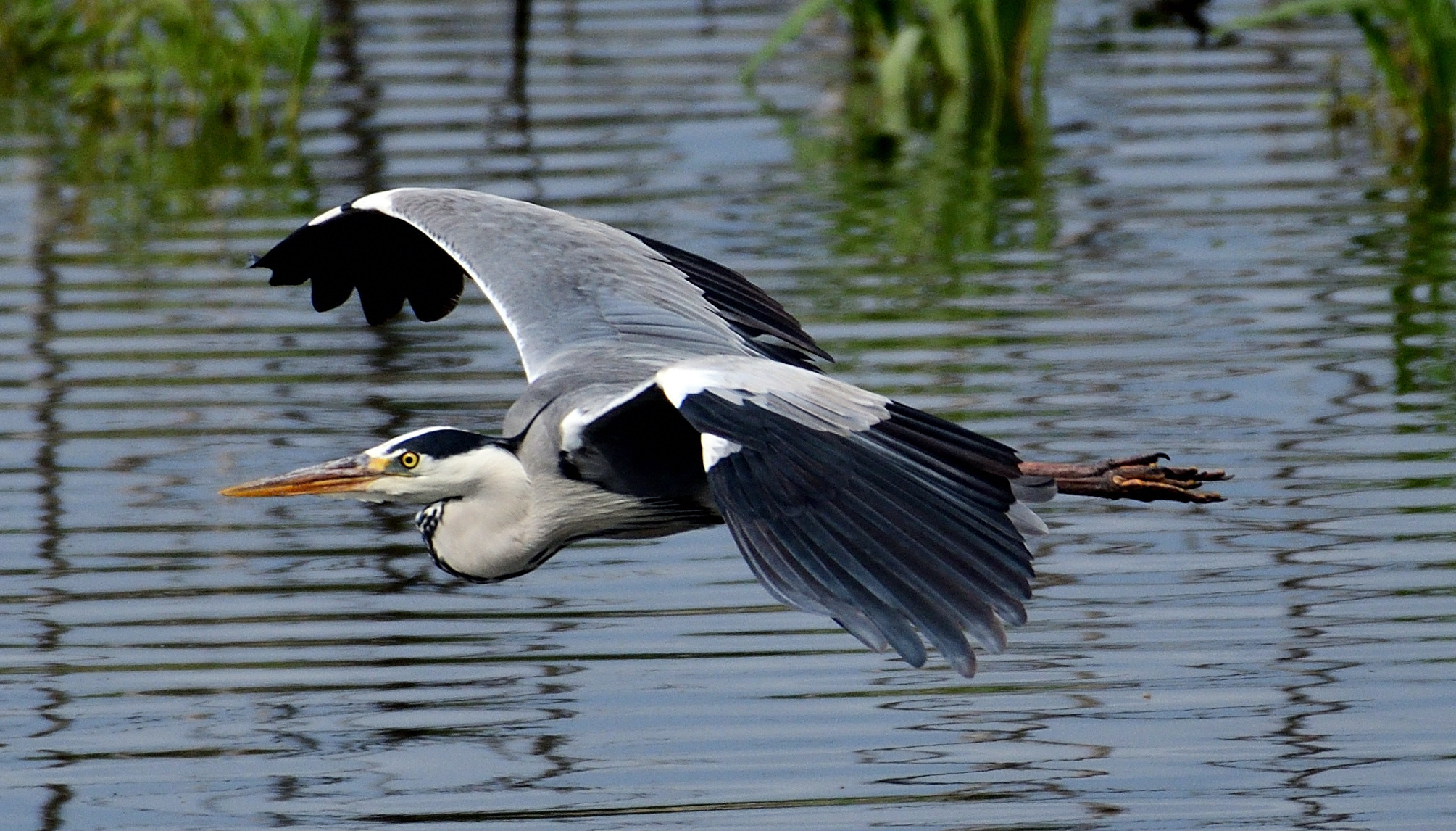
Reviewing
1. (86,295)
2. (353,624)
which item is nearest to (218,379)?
(86,295)

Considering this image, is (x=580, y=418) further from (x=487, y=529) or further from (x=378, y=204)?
(x=378, y=204)

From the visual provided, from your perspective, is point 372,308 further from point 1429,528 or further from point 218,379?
point 1429,528

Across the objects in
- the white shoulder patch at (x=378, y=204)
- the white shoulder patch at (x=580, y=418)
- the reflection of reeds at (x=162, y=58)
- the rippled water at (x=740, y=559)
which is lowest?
the rippled water at (x=740, y=559)

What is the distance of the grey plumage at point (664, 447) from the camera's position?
4344 millimetres

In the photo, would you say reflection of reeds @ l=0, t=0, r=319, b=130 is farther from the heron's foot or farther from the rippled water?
the heron's foot

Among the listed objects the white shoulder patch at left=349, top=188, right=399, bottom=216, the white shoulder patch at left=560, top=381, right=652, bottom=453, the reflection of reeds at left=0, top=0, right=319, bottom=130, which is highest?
the reflection of reeds at left=0, top=0, right=319, bottom=130

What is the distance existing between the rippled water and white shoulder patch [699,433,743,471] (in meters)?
0.85

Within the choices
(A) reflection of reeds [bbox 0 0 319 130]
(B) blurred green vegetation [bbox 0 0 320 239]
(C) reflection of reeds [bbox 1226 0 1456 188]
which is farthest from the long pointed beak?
(A) reflection of reeds [bbox 0 0 319 130]

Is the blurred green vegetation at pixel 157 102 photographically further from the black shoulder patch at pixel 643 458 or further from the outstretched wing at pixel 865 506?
the outstretched wing at pixel 865 506

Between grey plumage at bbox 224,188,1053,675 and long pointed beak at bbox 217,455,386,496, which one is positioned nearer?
grey plumage at bbox 224,188,1053,675

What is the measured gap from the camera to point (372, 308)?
6.93 meters

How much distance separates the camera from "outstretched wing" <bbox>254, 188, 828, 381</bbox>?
5.96 metres

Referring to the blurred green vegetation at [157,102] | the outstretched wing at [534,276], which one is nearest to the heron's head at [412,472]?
the outstretched wing at [534,276]

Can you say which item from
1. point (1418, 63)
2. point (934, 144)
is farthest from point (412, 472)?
point (934, 144)
